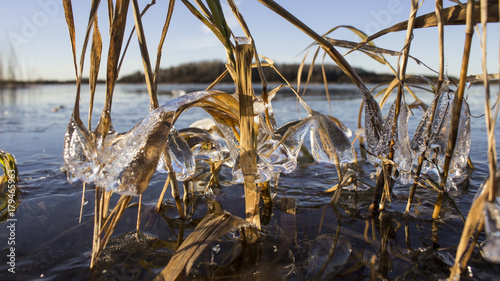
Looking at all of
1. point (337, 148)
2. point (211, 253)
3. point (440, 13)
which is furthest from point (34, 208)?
point (440, 13)

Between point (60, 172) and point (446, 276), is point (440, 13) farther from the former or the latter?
point (60, 172)

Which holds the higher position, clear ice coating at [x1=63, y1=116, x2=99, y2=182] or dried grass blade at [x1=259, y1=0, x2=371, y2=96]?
dried grass blade at [x1=259, y1=0, x2=371, y2=96]

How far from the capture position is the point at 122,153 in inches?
33.9

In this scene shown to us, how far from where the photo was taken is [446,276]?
3.14ft

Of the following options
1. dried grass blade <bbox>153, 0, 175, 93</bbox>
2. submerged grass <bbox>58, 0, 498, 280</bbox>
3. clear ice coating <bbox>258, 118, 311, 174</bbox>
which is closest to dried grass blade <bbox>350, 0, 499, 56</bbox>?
submerged grass <bbox>58, 0, 498, 280</bbox>

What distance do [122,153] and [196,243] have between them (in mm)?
347

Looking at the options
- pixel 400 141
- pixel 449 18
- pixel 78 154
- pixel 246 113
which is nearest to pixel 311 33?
pixel 246 113

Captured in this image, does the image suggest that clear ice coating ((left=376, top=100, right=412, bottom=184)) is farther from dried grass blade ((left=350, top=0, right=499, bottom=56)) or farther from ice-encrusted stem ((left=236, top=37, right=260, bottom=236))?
ice-encrusted stem ((left=236, top=37, right=260, bottom=236))

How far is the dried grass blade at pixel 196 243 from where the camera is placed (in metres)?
0.95

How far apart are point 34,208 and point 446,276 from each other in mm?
1703

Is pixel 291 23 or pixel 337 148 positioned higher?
pixel 291 23

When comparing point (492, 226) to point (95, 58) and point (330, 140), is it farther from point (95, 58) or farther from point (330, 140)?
point (95, 58)

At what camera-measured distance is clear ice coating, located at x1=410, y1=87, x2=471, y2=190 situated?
3.54ft

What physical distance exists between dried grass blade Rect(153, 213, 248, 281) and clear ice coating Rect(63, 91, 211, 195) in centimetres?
26
